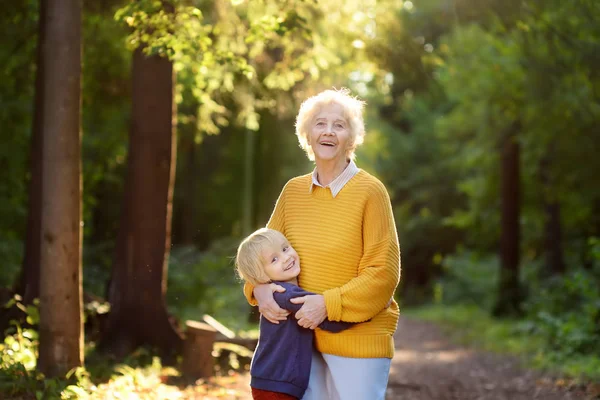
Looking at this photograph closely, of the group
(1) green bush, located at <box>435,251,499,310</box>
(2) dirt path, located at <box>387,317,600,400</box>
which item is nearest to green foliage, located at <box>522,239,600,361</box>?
(2) dirt path, located at <box>387,317,600,400</box>

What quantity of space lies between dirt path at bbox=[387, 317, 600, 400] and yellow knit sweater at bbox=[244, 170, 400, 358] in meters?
5.64

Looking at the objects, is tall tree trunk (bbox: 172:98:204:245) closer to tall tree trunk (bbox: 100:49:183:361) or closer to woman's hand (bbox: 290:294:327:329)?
tall tree trunk (bbox: 100:49:183:361)

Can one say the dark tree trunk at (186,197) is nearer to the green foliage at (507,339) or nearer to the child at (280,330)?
the green foliage at (507,339)

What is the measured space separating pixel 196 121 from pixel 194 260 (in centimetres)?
838

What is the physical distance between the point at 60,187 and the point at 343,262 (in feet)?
11.3

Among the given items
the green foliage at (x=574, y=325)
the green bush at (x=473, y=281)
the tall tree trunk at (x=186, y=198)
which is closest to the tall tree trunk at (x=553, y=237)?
the green bush at (x=473, y=281)

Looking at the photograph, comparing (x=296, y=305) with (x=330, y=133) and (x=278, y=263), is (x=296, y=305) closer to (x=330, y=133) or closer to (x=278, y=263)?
(x=278, y=263)

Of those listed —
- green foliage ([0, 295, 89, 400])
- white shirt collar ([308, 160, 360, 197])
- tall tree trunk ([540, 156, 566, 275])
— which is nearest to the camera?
white shirt collar ([308, 160, 360, 197])

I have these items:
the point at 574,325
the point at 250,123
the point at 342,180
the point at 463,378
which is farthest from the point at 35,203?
the point at 574,325

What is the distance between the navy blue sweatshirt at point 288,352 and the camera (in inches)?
165

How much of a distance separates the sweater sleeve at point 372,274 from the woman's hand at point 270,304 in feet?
0.75

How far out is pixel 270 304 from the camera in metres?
4.20

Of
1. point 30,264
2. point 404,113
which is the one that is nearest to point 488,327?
point 30,264

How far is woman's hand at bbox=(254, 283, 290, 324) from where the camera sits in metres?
4.19
